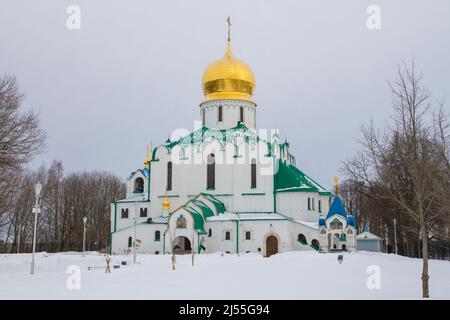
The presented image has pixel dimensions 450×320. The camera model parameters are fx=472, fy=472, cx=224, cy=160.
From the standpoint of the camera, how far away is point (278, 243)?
Result: 39.9 m

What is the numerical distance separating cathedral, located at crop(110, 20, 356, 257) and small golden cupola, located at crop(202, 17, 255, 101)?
3.9 inches

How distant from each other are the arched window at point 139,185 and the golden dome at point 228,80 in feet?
37.7

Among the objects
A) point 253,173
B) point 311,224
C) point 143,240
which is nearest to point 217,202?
point 253,173

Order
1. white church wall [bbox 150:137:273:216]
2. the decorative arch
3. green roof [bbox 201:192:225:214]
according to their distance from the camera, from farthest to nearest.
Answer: white church wall [bbox 150:137:273:216] → green roof [bbox 201:192:225:214] → the decorative arch

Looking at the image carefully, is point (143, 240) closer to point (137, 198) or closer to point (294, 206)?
point (137, 198)

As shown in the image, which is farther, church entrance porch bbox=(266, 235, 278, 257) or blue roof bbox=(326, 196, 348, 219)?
church entrance porch bbox=(266, 235, 278, 257)

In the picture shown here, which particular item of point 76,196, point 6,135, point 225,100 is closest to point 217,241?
point 225,100

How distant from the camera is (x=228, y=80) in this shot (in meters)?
46.7

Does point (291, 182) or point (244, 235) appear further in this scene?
point (291, 182)

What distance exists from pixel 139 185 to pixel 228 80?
1483cm

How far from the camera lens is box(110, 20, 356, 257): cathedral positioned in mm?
39875

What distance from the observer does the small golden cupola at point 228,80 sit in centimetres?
4675

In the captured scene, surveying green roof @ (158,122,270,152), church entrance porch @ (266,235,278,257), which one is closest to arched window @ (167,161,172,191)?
green roof @ (158,122,270,152)

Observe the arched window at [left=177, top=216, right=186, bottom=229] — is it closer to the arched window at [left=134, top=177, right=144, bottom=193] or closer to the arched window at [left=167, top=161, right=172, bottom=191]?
the arched window at [left=167, top=161, right=172, bottom=191]
